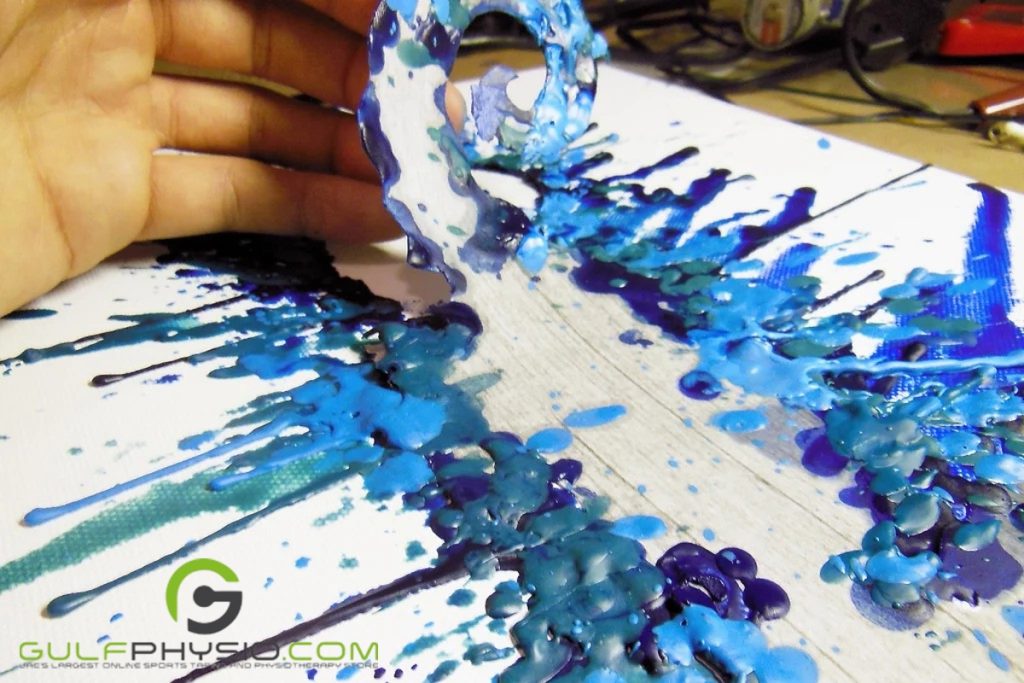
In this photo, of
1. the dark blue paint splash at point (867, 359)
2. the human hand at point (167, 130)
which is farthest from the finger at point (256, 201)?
the dark blue paint splash at point (867, 359)

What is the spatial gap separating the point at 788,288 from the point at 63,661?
1.24ft

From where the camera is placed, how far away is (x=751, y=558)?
12.7 inches

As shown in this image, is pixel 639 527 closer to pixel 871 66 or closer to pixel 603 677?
pixel 603 677

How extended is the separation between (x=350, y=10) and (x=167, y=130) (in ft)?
0.52

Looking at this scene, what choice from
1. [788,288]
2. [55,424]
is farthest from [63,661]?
[788,288]

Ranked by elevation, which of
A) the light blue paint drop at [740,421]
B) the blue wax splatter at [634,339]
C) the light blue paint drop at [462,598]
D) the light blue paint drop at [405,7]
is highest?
the light blue paint drop at [405,7]

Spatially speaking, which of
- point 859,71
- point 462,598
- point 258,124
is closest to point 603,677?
point 462,598

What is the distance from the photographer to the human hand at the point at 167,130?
18.0 inches

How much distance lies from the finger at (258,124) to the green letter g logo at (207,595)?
28cm

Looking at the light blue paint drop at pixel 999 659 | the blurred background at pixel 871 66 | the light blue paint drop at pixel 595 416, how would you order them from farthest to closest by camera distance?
the blurred background at pixel 871 66 < the light blue paint drop at pixel 595 416 < the light blue paint drop at pixel 999 659

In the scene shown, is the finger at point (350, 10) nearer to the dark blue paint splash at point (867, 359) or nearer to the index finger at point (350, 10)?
the index finger at point (350, 10)

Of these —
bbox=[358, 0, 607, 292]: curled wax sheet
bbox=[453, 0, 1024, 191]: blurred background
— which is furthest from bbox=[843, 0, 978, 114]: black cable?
bbox=[358, 0, 607, 292]: curled wax sheet

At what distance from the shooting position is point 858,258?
19.1 inches

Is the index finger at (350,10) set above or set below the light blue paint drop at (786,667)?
above
